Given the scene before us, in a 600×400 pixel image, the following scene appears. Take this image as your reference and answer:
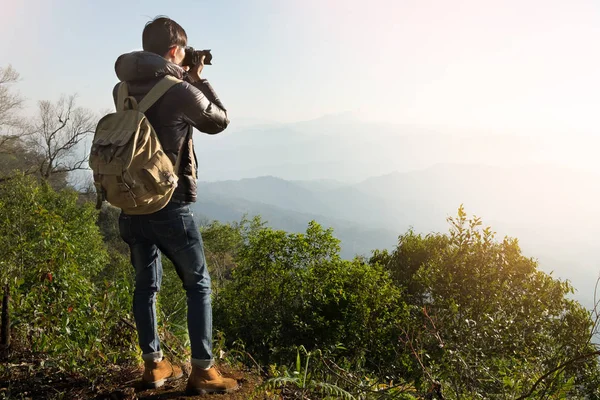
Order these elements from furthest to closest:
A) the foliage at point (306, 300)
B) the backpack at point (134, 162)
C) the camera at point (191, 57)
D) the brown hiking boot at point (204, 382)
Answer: the foliage at point (306, 300) < the camera at point (191, 57) < the brown hiking boot at point (204, 382) < the backpack at point (134, 162)

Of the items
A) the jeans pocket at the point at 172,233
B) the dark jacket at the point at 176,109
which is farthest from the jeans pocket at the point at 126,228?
the dark jacket at the point at 176,109

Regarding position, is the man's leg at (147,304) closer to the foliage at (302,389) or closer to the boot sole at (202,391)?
the boot sole at (202,391)

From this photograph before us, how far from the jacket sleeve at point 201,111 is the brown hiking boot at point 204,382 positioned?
4.83 ft

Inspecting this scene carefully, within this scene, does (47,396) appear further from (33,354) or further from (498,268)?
(498,268)

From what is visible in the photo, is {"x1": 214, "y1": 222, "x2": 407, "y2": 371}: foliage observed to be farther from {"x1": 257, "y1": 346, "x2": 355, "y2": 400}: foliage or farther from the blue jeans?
the blue jeans

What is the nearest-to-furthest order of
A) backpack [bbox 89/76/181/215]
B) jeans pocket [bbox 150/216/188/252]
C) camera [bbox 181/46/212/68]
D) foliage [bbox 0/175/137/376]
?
backpack [bbox 89/76/181/215], jeans pocket [bbox 150/216/188/252], camera [bbox 181/46/212/68], foliage [bbox 0/175/137/376]

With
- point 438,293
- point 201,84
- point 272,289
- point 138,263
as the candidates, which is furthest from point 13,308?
point 438,293

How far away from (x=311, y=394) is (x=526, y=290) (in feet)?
41.5

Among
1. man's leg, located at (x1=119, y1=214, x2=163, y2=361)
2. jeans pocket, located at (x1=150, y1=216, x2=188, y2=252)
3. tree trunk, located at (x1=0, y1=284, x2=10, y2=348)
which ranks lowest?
tree trunk, located at (x1=0, y1=284, x2=10, y2=348)

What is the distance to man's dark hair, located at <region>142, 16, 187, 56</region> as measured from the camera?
103 inches

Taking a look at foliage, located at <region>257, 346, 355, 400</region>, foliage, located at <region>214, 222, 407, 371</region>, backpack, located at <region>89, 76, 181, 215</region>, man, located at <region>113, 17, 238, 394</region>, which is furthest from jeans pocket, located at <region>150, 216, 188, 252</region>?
foliage, located at <region>214, 222, 407, 371</region>

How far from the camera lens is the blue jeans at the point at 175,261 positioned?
2615 millimetres

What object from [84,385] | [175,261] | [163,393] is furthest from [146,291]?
[84,385]

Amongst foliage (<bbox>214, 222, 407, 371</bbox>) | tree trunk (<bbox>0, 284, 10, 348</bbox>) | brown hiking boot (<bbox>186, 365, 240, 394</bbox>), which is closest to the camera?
brown hiking boot (<bbox>186, 365, 240, 394</bbox>)
